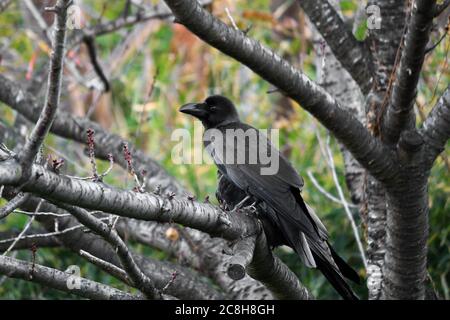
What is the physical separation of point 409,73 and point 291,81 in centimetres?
53

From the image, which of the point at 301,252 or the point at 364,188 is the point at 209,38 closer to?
the point at 301,252

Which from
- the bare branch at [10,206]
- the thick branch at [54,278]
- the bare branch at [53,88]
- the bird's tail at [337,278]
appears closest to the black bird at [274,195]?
the bird's tail at [337,278]

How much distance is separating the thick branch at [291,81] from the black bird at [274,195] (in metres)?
0.46

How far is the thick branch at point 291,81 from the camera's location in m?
3.46

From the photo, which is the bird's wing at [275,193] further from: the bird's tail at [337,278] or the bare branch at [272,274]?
the bare branch at [272,274]

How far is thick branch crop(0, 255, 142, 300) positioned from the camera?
337 cm

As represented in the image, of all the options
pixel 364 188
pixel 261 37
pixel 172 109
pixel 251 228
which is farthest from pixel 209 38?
pixel 172 109

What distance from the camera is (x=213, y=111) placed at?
5.21m

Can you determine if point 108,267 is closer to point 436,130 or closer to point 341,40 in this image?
point 436,130

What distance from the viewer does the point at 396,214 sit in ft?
13.0

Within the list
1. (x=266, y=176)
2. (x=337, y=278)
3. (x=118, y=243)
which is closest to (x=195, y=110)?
(x=266, y=176)

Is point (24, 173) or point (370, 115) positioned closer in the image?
point (24, 173)

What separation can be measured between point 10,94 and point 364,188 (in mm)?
2281

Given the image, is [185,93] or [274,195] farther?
[185,93]
